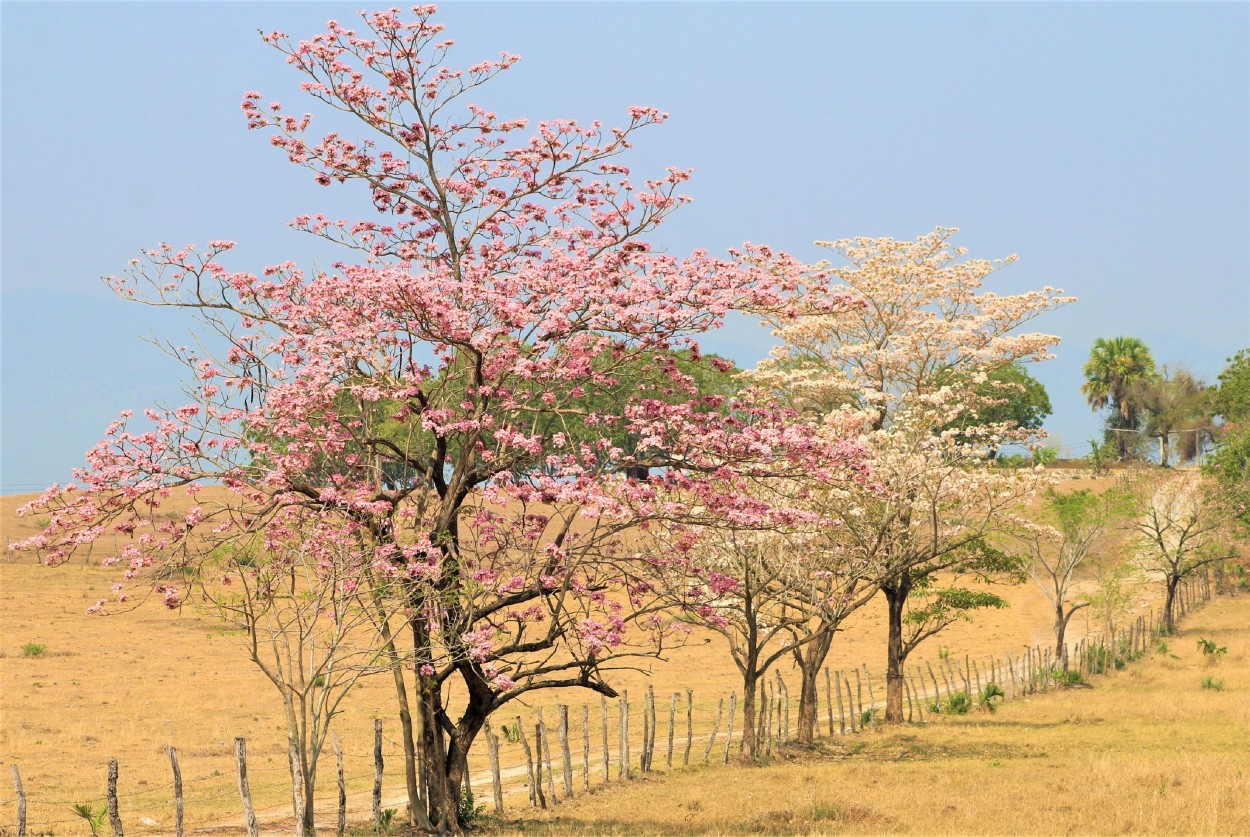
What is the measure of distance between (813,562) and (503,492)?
38.1ft

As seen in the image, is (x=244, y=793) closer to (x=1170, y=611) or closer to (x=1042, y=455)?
(x=1042, y=455)

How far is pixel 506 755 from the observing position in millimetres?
30812

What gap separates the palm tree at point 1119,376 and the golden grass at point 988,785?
3041 inches

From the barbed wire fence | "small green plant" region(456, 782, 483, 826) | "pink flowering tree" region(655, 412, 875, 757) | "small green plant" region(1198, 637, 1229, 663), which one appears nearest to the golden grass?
"small green plant" region(456, 782, 483, 826)

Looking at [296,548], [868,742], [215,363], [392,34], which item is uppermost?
[392,34]

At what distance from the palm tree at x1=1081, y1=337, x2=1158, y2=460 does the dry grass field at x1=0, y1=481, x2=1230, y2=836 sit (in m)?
53.0

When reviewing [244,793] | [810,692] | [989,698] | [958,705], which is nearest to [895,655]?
[958,705]

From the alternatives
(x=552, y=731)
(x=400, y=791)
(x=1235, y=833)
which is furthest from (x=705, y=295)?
(x=552, y=731)

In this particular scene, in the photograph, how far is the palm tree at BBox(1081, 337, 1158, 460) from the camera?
4188 inches

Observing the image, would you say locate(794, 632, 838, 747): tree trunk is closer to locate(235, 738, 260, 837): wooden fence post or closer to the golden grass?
the golden grass

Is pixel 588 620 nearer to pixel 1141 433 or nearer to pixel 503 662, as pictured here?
pixel 503 662

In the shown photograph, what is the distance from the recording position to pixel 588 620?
56.1ft

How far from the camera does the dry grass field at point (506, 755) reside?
803 inches

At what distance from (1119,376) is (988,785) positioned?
92296 mm
